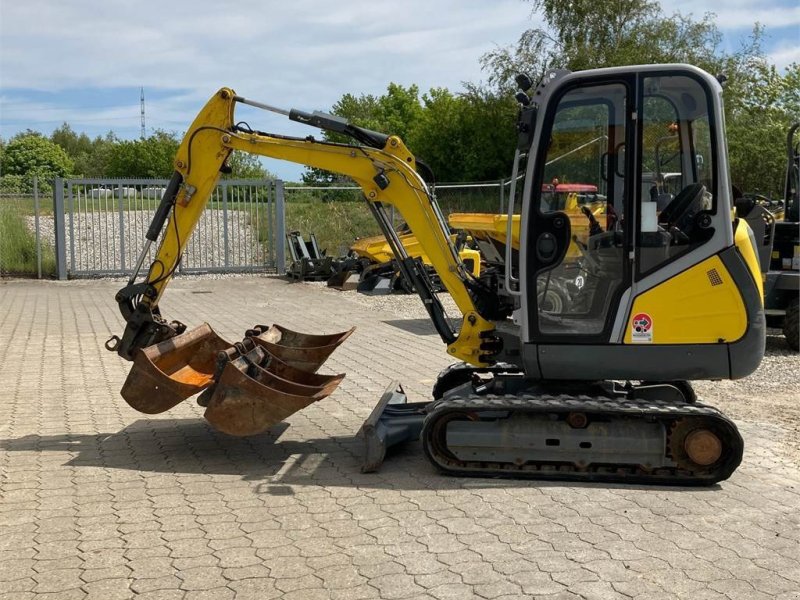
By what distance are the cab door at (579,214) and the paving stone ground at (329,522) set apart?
1.10 meters

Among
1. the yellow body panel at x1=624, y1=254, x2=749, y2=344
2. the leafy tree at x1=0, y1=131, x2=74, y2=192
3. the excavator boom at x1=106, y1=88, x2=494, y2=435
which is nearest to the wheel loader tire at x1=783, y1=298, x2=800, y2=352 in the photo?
the yellow body panel at x1=624, y1=254, x2=749, y2=344

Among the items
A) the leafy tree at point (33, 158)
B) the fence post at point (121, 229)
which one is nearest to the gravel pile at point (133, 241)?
the fence post at point (121, 229)

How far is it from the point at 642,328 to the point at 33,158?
6520cm

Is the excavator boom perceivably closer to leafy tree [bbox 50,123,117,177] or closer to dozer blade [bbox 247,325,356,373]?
dozer blade [bbox 247,325,356,373]

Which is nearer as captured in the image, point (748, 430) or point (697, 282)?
point (697, 282)

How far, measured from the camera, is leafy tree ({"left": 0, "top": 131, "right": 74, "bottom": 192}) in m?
63.0

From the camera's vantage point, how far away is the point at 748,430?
7.24 metres

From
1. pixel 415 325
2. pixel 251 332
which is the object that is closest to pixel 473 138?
pixel 415 325

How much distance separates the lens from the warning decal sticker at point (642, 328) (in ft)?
18.8

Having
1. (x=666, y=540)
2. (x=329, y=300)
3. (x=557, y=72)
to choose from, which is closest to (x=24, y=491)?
(x=666, y=540)

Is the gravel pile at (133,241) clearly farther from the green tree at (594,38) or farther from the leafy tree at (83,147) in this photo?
the leafy tree at (83,147)

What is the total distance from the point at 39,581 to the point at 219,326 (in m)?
9.15

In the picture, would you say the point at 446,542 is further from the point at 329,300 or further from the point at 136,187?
the point at 136,187

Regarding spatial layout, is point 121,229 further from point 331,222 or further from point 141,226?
point 331,222
